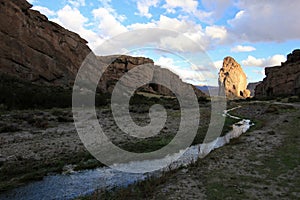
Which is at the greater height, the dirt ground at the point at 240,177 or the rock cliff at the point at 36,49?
the rock cliff at the point at 36,49

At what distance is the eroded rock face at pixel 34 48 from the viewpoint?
7531cm

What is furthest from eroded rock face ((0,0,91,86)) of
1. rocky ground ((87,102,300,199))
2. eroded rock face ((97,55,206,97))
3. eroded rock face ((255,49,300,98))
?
eroded rock face ((255,49,300,98))

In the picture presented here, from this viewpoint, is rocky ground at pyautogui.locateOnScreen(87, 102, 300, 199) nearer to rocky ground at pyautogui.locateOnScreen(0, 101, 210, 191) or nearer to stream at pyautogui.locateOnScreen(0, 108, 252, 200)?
stream at pyautogui.locateOnScreen(0, 108, 252, 200)

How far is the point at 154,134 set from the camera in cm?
2923

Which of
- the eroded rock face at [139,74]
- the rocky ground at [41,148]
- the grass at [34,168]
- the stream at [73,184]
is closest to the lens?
the stream at [73,184]

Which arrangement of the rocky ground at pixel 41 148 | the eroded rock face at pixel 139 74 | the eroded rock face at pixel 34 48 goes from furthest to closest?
1. the eroded rock face at pixel 139 74
2. the eroded rock face at pixel 34 48
3. the rocky ground at pixel 41 148

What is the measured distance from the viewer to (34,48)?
84812mm

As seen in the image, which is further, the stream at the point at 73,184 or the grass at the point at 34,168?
the grass at the point at 34,168

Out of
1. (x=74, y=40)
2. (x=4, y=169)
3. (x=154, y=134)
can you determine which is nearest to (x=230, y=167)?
(x=4, y=169)

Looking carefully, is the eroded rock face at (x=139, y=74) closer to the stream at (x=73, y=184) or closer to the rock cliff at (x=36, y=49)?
the rock cliff at (x=36, y=49)

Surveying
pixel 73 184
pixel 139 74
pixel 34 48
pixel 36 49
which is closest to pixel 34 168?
pixel 73 184

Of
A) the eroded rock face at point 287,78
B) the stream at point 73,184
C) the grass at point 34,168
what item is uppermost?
the eroded rock face at point 287,78

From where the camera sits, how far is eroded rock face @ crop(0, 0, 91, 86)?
7531 centimetres

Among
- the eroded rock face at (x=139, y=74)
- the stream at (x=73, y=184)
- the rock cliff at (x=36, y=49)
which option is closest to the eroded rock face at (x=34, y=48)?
the rock cliff at (x=36, y=49)
